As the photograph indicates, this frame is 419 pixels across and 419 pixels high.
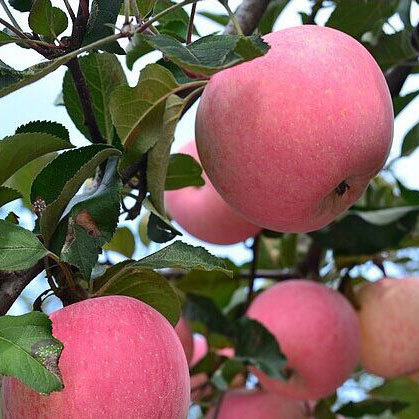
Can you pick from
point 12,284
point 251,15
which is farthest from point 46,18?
point 251,15

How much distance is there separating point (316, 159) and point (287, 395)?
27.2 inches

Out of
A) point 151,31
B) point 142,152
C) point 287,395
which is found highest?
point 151,31

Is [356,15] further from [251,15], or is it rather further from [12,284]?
[12,284]

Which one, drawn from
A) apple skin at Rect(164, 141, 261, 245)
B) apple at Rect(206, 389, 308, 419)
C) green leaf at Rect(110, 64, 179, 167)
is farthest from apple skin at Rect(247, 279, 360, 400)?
green leaf at Rect(110, 64, 179, 167)

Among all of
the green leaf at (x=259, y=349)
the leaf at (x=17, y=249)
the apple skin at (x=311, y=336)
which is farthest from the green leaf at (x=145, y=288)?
the apple skin at (x=311, y=336)

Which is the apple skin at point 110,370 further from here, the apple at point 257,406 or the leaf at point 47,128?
the apple at point 257,406

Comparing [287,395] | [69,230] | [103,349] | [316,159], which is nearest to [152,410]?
[103,349]

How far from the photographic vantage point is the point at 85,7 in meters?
0.74

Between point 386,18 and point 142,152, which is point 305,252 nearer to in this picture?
point 386,18

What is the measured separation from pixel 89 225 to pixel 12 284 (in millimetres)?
94

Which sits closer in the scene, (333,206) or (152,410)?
(152,410)

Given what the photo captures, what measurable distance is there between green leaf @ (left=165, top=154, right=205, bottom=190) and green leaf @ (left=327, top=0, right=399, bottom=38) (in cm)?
29

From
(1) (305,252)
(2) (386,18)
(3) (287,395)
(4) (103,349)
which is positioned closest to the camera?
(4) (103,349)

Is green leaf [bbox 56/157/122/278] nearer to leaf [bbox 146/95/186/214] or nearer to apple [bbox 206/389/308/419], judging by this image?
leaf [bbox 146/95/186/214]
